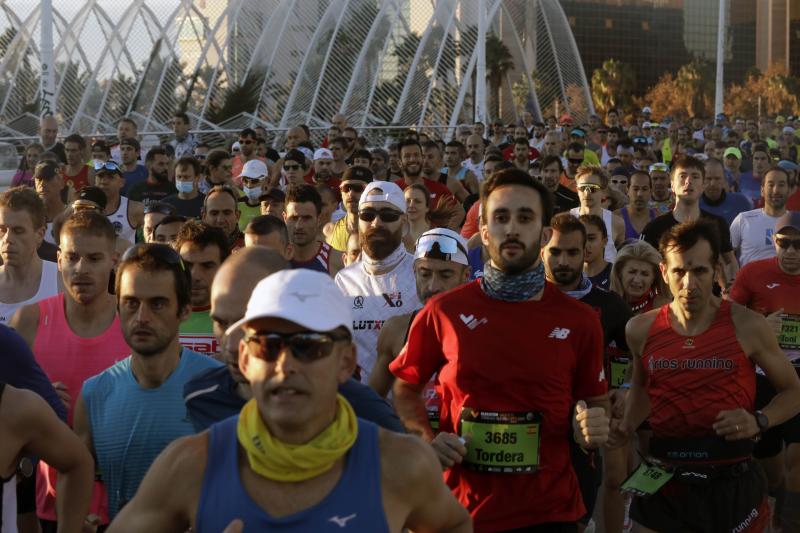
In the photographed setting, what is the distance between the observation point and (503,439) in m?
4.46

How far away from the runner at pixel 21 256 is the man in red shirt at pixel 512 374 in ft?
8.61

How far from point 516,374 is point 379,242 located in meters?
2.48

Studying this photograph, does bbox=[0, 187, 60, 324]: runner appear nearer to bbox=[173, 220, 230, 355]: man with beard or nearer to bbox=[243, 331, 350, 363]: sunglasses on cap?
bbox=[173, 220, 230, 355]: man with beard

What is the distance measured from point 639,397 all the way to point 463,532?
2952 millimetres

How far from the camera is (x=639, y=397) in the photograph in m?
5.87

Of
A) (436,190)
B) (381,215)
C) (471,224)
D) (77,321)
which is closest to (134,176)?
(436,190)

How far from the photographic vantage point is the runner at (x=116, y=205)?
1105cm

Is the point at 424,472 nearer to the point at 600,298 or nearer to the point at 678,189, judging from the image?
the point at 600,298

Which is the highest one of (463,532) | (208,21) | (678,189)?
(208,21)

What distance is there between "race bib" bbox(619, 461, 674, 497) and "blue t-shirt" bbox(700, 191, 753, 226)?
585 cm

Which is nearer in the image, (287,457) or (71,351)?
(287,457)

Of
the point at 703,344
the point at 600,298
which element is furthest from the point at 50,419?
the point at 600,298

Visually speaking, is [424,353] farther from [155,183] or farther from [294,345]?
[155,183]

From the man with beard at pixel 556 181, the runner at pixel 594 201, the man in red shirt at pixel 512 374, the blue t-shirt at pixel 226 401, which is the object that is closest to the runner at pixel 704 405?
the man in red shirt at pixel 512 374
